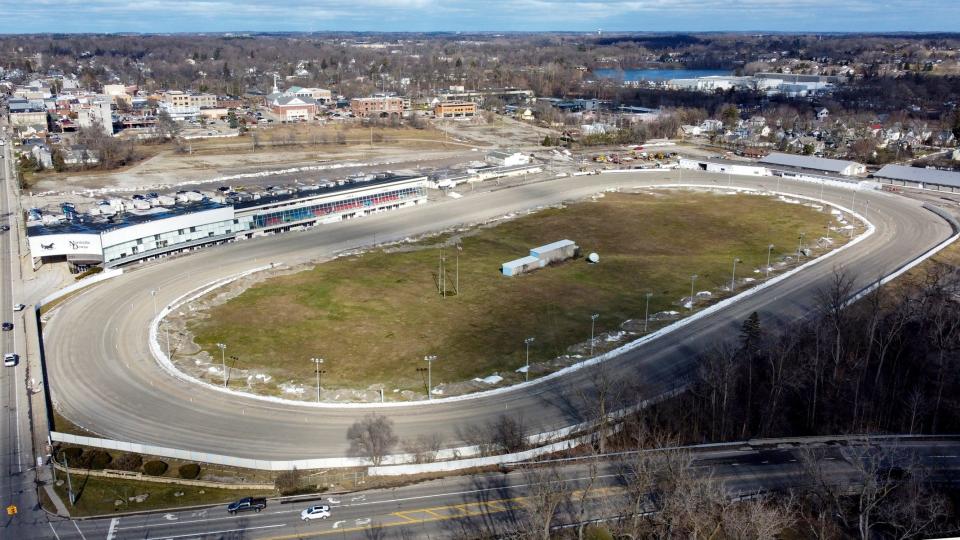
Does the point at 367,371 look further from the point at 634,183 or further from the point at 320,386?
the point at 634,183

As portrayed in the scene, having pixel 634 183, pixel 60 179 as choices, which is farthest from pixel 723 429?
pixel 60 179

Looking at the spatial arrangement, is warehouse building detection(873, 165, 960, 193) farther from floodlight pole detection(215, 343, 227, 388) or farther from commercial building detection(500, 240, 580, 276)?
floodlight pole detection(215, 343, 227, 388)

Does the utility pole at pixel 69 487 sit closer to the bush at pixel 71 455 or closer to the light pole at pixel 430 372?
the bush at pixel 71 455

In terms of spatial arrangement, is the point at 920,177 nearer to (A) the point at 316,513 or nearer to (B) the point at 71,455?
(A) the point at 316,513

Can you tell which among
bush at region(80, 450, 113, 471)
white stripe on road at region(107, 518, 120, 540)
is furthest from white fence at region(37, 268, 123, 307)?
white stripe on road at region(107, 518, 120, 540)

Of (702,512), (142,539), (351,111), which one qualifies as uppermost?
(351,111)

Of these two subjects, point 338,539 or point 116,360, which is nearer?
point 338,539

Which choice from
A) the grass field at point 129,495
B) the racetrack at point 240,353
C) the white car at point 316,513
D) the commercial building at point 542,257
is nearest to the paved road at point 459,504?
the white car at point 316,513
